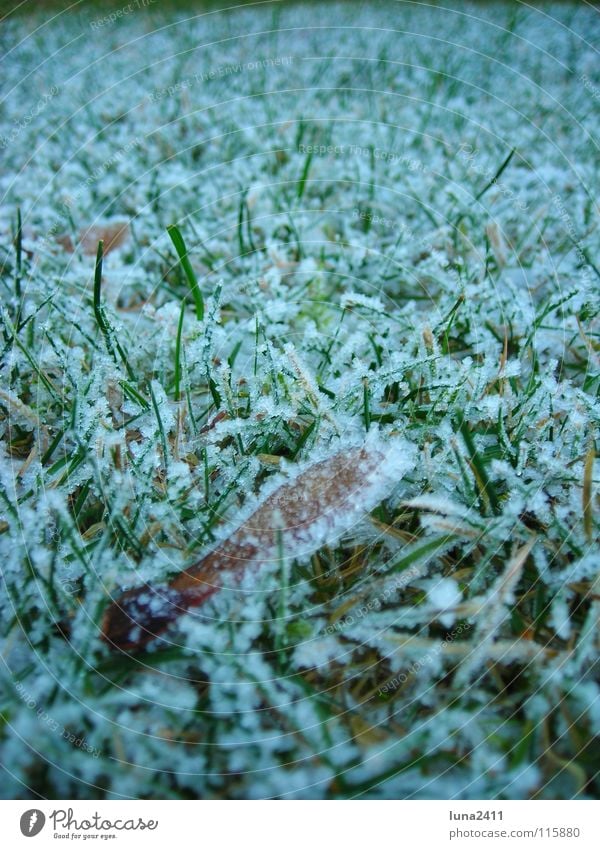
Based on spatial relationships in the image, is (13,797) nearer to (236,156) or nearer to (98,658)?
(98,658)

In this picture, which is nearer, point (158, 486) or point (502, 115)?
point (158, 486)

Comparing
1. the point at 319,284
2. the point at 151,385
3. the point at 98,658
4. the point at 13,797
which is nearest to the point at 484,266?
the point at 319,284
